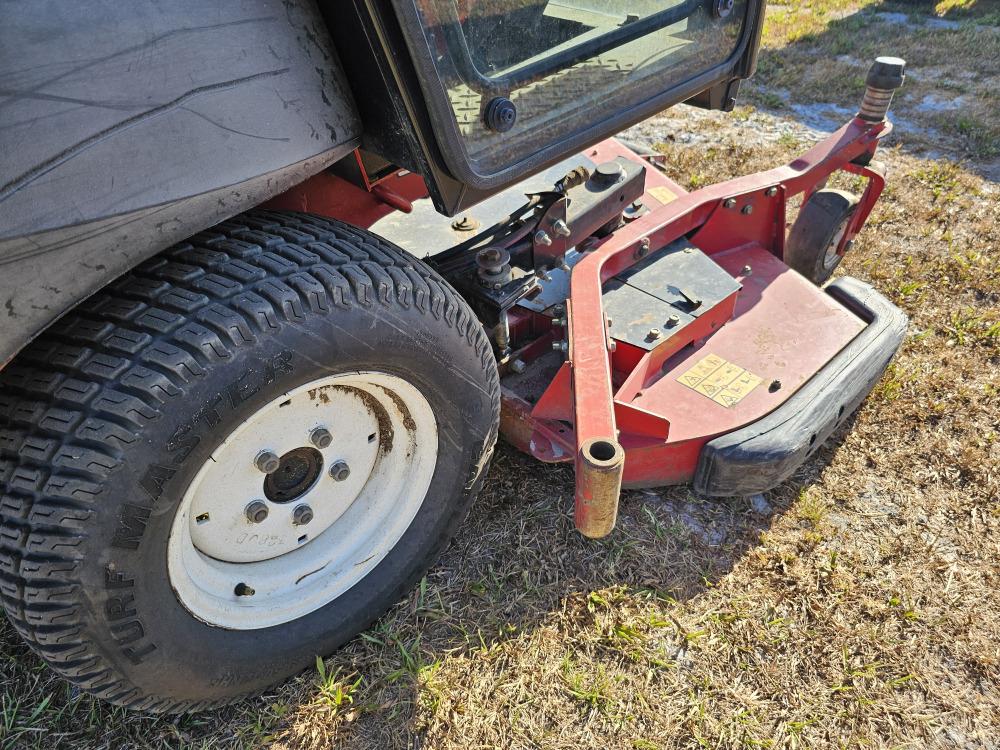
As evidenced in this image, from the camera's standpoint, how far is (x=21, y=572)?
1156mm

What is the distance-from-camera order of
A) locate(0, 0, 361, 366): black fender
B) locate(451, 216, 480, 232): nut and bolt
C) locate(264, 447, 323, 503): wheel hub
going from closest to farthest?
locate(0, 0, 361, 366): black fender
locate(264, 447, 323, 503): wheel hub
locate(451, 216, 480, 232): nut and bolt

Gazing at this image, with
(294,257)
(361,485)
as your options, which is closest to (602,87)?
(294,257)

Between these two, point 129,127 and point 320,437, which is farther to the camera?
point 320,437

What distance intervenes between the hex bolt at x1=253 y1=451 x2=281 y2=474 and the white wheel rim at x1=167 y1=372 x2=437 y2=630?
1 centimetres

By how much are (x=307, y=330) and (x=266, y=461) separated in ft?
1.12

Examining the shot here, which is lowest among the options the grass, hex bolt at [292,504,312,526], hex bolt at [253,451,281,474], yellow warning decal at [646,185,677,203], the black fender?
the grass

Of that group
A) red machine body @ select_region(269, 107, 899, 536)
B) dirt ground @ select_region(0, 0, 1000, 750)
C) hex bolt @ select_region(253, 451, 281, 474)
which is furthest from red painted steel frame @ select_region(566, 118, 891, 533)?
hex bolt @ select_region(253, 451, 281, 474)

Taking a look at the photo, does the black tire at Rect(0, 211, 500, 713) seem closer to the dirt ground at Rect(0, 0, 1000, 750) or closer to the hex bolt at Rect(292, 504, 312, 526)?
the hex bolt at Rect(292, 504, 312, 526)

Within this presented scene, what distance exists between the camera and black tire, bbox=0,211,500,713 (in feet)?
3.72

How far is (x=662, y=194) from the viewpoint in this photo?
286cm

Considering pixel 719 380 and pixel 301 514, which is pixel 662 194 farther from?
pixel 301 514

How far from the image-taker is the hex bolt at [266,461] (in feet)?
4.72

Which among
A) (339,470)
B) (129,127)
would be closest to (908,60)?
(339,470)

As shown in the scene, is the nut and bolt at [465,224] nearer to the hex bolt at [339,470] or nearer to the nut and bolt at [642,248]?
the nut and bolt at [642,248]
